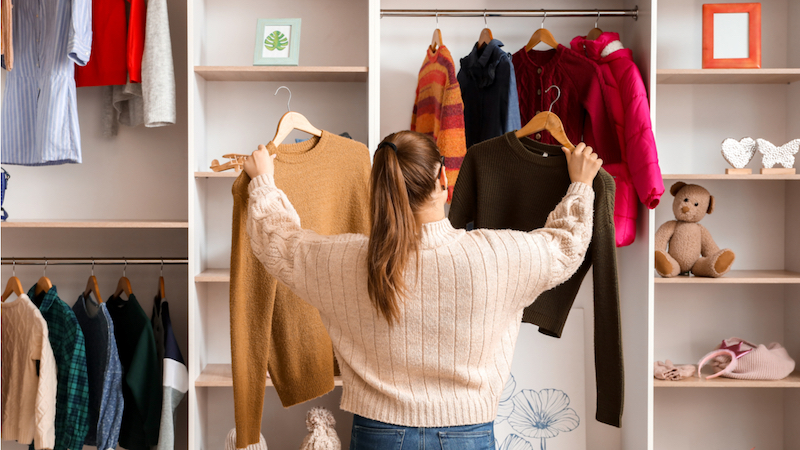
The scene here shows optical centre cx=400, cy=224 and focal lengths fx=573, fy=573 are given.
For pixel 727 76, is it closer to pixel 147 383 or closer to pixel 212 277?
pixel 212 277

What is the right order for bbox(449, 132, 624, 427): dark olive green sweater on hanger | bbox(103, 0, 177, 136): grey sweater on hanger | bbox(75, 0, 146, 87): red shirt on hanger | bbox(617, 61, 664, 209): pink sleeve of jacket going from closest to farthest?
1. bbox(449, 132, 624, 427): dark olive green sweater on hanger
2. bbox(617, 61, 664, 209): pink sleeve of jacket
3. bbox(103, 0, 177, 136): grey sweater on hanger
4. bbox(75, 0, 146, 87): red shirt on hanger

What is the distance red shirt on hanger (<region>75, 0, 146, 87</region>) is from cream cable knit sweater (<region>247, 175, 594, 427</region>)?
1418mm

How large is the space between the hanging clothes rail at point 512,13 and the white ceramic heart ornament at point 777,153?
0.71 metres

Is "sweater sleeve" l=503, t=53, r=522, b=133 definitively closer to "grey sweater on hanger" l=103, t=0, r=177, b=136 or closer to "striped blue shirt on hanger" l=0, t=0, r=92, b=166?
"grey sweater on hanger" l=103, t=0, r=177, b=136

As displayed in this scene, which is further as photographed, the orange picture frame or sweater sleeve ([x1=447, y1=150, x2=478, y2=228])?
the orange picture frame

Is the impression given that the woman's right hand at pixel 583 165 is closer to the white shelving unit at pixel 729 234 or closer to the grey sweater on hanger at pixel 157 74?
the white shelving unit at pixel 729 234

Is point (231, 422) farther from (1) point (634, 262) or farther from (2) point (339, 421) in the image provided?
(1) point (634, 262)

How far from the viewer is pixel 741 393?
258cm

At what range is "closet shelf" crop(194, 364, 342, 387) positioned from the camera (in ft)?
7.22

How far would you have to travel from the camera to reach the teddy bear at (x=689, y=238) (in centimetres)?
233

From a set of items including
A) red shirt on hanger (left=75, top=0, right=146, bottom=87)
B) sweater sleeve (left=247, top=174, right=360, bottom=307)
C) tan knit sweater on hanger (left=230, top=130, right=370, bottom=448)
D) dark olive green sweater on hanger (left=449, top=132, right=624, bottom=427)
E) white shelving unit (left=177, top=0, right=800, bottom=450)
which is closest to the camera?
sweater sleeve (left=247, top=174, right=360, bottom=307)

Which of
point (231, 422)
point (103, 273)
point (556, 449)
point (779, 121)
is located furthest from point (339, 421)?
point (779, 121)

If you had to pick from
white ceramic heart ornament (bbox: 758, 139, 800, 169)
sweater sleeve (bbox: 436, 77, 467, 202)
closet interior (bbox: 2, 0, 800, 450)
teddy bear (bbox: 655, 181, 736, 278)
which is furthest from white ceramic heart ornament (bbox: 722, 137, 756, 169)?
sweater sleeve (bbox: 436, 77, 467, 202)

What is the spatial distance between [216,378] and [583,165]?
165 cm
